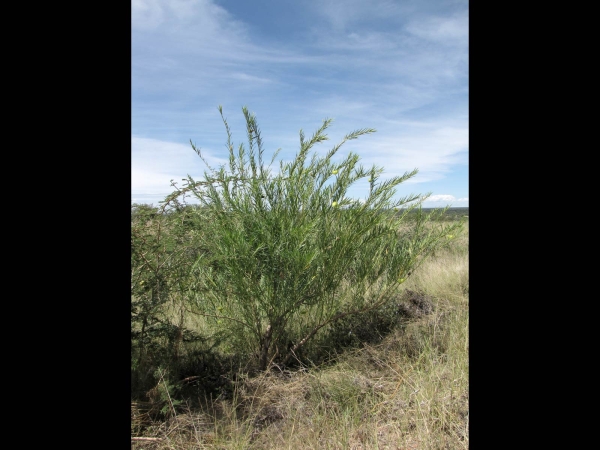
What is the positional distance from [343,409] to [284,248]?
1.03 meters

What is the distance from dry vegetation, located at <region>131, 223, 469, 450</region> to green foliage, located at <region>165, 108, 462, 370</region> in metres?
0.37

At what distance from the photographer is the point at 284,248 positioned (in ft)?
8.87

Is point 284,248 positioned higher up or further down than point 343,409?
higher up

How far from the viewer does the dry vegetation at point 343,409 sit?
2.01 m

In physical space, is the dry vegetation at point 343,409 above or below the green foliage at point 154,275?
below

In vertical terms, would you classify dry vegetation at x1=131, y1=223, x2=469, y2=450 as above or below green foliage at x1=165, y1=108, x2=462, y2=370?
below

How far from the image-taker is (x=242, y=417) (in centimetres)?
232

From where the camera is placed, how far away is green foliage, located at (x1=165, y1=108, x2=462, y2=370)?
8.76ft

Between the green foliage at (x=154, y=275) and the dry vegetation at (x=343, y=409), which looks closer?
the dry vegetation at (x=343, y=409)

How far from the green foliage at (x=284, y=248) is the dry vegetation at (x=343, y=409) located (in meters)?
0.37

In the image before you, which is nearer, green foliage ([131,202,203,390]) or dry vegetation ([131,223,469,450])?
dry vegetation ([131,223,469,450])
